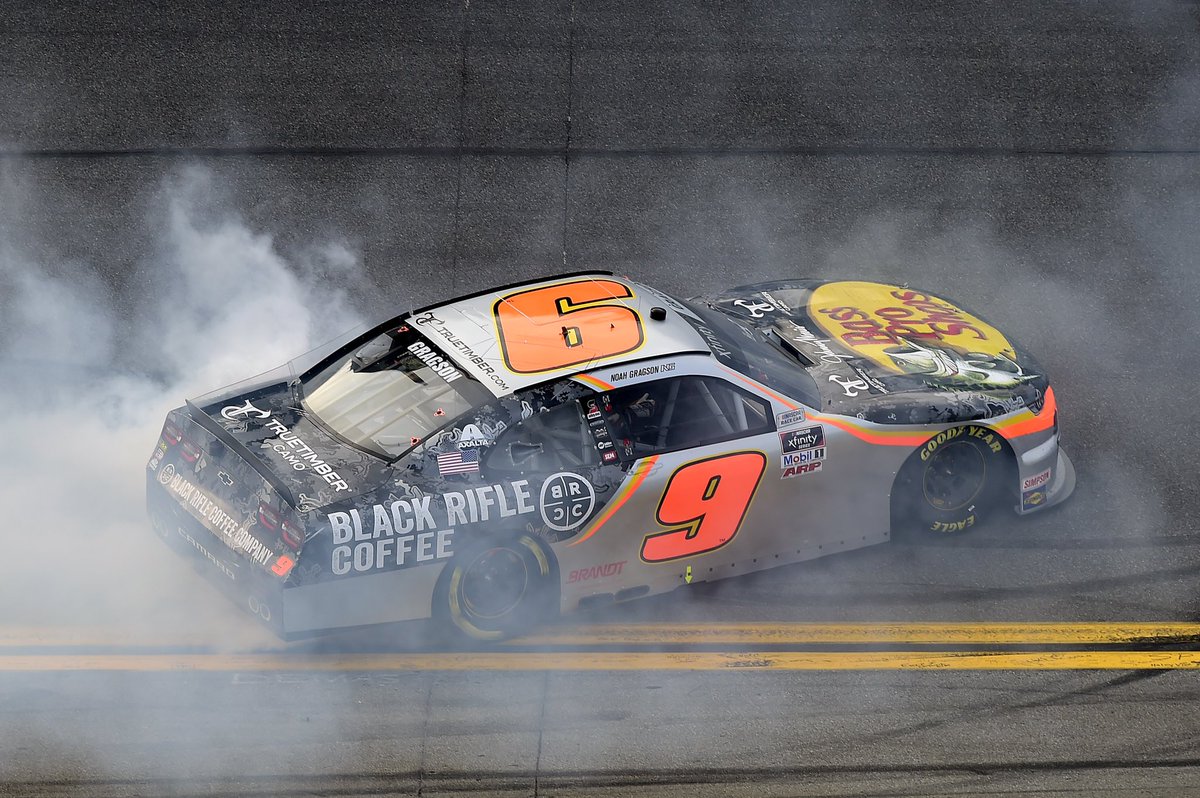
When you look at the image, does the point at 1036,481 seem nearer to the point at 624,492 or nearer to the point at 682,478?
the point at 682,478

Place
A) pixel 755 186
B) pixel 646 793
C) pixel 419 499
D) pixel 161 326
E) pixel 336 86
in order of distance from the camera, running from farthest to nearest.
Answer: pixel 336 86
pixel 755 186
pixel 161 326
pixel 419 499
pixel 646 793

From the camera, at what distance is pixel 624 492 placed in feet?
22.2

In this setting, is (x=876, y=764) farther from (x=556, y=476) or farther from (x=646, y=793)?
(x=556, y=476)

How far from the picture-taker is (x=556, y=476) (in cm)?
669

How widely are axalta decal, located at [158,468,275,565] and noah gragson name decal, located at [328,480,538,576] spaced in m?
0.35

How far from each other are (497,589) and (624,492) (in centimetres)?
73

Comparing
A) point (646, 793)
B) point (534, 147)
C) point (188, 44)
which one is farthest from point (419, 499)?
point (188, 44)

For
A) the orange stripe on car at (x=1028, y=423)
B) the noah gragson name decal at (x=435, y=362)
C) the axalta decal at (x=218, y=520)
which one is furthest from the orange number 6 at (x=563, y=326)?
the orange stripe on car at (x=1028, y=423)

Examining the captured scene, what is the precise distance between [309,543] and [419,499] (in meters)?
0.52

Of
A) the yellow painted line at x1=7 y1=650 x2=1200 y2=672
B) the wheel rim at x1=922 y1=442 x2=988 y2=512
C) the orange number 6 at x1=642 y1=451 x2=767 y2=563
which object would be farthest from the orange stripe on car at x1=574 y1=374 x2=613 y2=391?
the wheel rim at x1=922 y1=442 x2=988 y2=512

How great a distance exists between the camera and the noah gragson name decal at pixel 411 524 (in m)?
6.31

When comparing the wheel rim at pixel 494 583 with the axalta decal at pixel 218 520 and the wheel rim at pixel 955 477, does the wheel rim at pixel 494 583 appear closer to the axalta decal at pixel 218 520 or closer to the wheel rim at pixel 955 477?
the axalta decal at pixel 218 520

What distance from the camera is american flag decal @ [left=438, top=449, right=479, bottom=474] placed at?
6.58m

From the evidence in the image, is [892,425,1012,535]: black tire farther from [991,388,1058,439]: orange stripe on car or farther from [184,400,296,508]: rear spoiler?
[184,400,296,508]: rear spoiler
